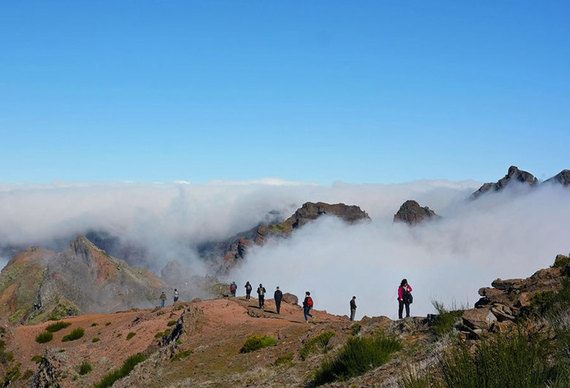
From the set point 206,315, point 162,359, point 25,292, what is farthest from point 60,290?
point 162,359

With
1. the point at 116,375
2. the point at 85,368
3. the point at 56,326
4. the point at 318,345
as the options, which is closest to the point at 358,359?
the point at 318,345

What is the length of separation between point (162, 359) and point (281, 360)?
25.8 feet

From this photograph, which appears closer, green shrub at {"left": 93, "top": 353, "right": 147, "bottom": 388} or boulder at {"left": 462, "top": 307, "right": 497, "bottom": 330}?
boulder at {"left": 462, "top": 307, "right": 497, "bottom": 330}

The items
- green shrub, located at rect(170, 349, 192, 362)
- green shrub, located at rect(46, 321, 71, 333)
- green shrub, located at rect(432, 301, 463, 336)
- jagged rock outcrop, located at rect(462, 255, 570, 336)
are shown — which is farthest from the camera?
green shrub, located at rect(46, 321, 71, 333)

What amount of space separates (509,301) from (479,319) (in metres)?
4.38

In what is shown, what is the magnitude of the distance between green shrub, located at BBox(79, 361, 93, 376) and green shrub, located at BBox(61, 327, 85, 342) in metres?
17.2

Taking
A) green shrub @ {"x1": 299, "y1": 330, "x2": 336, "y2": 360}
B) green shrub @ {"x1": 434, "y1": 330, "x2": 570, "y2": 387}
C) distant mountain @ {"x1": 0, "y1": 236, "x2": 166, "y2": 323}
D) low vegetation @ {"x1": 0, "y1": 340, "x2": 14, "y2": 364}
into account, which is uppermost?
green shrub @ {"x1": 434, "y1": 330, "x2": 570, "y2": 387}

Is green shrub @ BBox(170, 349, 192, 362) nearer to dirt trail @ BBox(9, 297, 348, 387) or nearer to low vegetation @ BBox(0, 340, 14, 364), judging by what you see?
dirt trail @ BBox(9, 297, 348, 387)

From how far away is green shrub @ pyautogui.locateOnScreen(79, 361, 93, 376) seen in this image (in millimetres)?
27591

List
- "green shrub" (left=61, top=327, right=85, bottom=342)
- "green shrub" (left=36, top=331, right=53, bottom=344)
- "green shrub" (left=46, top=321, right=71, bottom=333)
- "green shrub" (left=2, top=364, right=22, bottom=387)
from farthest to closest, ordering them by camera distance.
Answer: "green shrub" (left=46, top=321, right=71, bottom=333), "green shrub" (left=61, top=327, right=85, bottom=342), "green shrub" (left=36, top=331, right=53, bottom=344), "green shrub" (left=2, top=364, right=22, bottom=387)

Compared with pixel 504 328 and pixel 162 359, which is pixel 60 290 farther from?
pixel 504 328

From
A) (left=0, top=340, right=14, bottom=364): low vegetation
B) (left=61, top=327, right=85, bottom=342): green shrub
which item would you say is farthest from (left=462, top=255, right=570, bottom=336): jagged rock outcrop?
(left=61, top=327, right=85, bottom=342): green shrub

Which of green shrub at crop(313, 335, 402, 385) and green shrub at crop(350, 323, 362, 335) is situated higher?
green shrub at crop(313, 335, 402, 385)

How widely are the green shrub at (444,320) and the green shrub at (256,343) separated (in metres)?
8.86
